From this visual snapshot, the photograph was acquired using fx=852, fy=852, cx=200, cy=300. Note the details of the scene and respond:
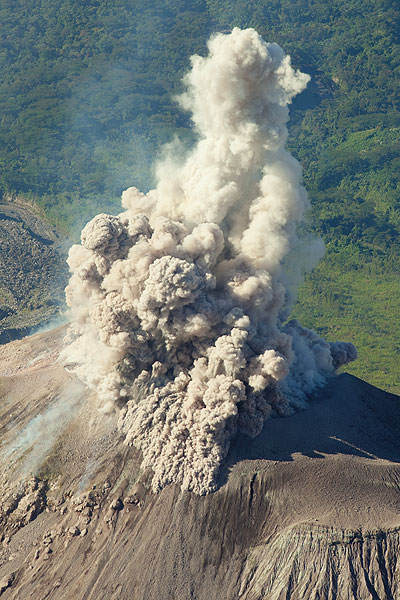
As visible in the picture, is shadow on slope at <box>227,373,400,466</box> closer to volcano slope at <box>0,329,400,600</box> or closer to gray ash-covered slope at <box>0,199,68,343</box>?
volcano slope at <box>0,329,400,600</box>

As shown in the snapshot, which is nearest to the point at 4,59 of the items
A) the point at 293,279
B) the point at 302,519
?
the point at 293,279

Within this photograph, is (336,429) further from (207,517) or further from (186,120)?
(186,120)

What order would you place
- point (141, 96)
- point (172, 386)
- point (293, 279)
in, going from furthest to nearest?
1. point (141, 96)
2. point (293, 279)
3. point (172, 386)

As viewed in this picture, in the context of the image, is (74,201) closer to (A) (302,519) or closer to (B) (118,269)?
(B) (118,269)

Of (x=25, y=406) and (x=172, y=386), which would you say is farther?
(x=25, y=406)

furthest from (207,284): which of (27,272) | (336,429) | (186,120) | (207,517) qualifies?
(186,120)

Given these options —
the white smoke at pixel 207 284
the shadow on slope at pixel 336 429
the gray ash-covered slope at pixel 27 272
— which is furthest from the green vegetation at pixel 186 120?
the white smoke at pixel 207 284

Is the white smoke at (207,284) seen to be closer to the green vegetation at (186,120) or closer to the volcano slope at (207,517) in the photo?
the volcano slope at (207,517)

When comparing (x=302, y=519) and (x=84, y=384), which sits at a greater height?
(x=84, y=384)

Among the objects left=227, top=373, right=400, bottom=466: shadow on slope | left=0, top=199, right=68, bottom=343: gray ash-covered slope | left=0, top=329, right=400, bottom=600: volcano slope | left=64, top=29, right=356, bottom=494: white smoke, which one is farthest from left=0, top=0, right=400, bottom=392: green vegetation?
left=0, top=329, right=400, bottom=600: volcano slope
